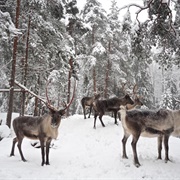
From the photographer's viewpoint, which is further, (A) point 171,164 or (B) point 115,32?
(B) point 115,32

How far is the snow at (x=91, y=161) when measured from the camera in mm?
6242

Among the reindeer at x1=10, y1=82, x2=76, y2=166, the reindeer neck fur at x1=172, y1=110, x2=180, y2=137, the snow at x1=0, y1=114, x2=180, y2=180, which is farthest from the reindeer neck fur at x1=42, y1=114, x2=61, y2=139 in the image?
the reindeer neck fur at x1=172, y1=110, x2=180, y2=137

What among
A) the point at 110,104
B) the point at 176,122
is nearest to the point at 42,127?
the point at 176,122

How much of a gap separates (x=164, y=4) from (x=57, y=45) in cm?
885

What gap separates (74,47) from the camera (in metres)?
18.4

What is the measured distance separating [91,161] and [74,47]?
1212 cm

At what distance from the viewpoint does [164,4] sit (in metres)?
7.96

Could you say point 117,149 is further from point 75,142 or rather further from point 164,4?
point 164,4

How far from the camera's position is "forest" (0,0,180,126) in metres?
8.72

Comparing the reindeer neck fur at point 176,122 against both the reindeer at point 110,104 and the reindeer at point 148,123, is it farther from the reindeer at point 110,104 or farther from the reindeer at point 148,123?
the reindeer at point 110,104

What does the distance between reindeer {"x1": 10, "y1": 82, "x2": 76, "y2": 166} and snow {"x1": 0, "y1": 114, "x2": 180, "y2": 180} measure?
22.2 inches

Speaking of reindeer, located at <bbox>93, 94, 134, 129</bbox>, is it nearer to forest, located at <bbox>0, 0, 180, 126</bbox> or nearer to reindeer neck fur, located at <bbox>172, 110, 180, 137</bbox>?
forest, located at <bbox>0, 0, 180, 126</bbox>

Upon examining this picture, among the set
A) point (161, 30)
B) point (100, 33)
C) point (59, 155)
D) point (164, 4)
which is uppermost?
point (100, 33)

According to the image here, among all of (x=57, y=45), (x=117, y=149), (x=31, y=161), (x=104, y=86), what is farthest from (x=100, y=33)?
(x=31, y=161)
